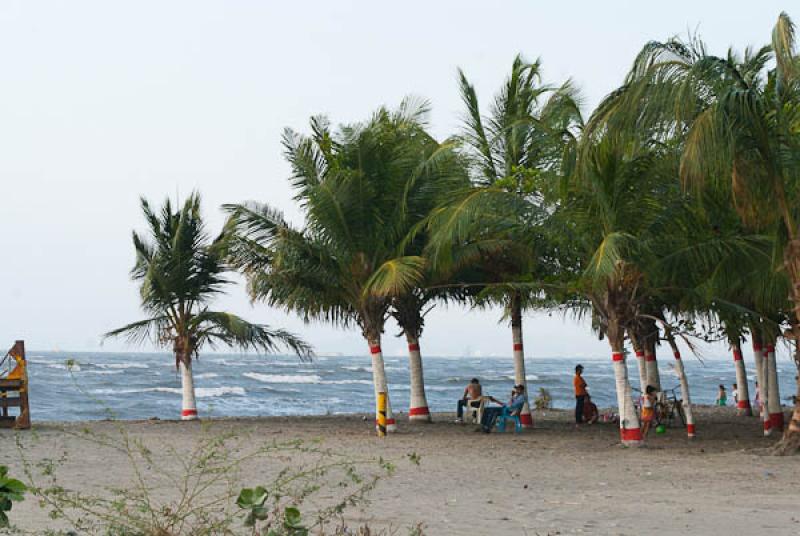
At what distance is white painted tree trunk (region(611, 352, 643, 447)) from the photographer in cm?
1723

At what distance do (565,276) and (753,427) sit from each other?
7.84 meters

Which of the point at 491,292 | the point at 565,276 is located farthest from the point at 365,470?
the point at 491,292

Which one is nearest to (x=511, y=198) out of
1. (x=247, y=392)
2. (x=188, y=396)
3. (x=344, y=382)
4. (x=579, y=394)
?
(x=579, y=394)

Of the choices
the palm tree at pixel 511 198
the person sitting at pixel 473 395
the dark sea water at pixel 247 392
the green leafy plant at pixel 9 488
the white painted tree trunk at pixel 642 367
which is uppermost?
the palm tree at pixel 511 198

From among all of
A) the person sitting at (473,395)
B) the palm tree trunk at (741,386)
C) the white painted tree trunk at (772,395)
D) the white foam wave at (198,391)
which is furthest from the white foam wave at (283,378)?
the white painted tree trunk at (772,395)

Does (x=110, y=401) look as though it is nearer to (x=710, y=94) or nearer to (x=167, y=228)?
(x=167, y=228)

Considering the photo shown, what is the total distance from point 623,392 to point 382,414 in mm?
5371

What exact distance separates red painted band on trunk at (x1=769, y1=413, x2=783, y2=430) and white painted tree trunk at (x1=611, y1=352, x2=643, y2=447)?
3.71m

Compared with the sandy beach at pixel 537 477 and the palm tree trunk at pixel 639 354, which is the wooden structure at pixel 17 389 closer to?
the sandy beach at pixel 537 477

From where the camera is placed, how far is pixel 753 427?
23.6 m

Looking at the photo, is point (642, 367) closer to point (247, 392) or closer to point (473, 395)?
point (473, 395)

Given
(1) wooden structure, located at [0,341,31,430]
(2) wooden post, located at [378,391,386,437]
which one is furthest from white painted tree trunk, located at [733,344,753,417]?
(1) wooden structure, located at [0,341,31,430]

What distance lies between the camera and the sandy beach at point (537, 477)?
9.44 m

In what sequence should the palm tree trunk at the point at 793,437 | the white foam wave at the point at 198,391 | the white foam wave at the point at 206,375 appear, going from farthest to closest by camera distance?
the white foam wave at the point at 206,375 < the white foam wave at the point at 198,391 < the palm tree trunk at the point at 793,437
